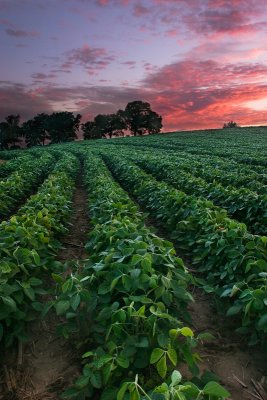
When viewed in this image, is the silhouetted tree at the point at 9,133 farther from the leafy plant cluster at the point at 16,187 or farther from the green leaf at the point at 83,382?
the green leaf at the point at 83,382

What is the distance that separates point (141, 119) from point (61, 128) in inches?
887

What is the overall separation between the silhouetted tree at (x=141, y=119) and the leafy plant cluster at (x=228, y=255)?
87.5m

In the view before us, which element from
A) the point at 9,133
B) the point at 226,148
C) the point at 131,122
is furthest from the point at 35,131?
the point at 226,148

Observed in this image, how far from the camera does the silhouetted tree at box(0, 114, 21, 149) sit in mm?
96000

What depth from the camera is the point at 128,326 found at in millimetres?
3211

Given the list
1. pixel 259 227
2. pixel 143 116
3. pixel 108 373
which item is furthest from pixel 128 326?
pixel 143 116

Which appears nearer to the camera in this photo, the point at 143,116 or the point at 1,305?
the point at 1,305

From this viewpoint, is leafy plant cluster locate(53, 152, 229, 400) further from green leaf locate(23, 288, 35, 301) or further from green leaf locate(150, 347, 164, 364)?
green leaf locate(23, 288, 35, 301)

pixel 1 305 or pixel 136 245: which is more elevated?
pixel 136 245

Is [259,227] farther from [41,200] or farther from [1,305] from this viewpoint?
[1,305]

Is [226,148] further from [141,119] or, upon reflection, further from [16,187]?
[141,119]

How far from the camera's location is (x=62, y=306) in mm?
3445

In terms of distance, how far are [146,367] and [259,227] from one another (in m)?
5.02

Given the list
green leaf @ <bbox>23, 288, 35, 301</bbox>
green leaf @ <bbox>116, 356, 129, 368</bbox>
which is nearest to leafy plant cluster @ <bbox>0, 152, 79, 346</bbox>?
green leaf @ <bbox>23, 288, 35, 301</bbox>
